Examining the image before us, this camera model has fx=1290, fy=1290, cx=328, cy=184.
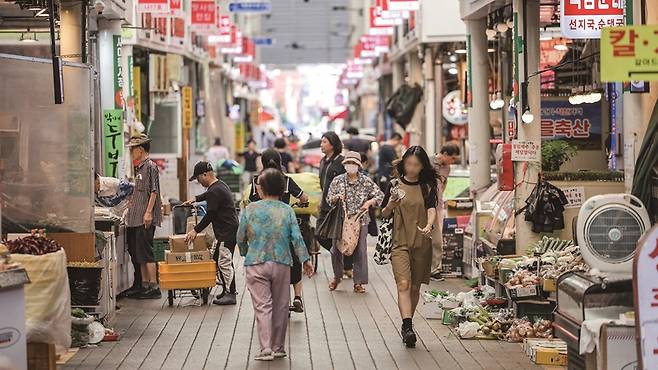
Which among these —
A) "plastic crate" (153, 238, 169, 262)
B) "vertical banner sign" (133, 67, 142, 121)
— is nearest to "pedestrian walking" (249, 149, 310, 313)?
"plastic crate" (153, 238, 169, 262)

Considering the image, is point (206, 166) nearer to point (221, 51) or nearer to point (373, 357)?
point (373, 357)

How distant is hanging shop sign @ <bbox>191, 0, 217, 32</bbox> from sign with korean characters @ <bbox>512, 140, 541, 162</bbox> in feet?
54.5

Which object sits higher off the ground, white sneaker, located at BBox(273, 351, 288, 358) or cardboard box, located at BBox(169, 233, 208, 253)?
cardboard box, located at BBox(169, 233, 208, 253)

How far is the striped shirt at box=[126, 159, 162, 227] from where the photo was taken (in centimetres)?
1609

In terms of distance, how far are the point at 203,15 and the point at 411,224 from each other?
64.5 feet

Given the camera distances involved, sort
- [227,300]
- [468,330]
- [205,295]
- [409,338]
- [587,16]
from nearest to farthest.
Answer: [409,338] → [468,330] → [587,16] → [227,300] → [205,295]

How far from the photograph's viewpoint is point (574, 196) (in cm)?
1535

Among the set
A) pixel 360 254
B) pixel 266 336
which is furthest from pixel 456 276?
pixel 266 336

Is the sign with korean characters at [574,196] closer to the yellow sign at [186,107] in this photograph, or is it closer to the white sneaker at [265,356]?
the white sneaker at [265,356]

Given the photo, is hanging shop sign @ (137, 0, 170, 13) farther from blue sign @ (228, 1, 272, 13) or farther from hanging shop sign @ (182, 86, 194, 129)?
blue sign @ (228, 1, 272, 13)

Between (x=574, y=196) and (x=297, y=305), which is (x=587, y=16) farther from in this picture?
(x=297, y=305)

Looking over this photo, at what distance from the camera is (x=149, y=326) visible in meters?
14.1

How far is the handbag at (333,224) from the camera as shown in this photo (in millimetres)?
16734

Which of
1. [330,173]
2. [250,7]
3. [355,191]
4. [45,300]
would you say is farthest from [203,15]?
[45,300]
